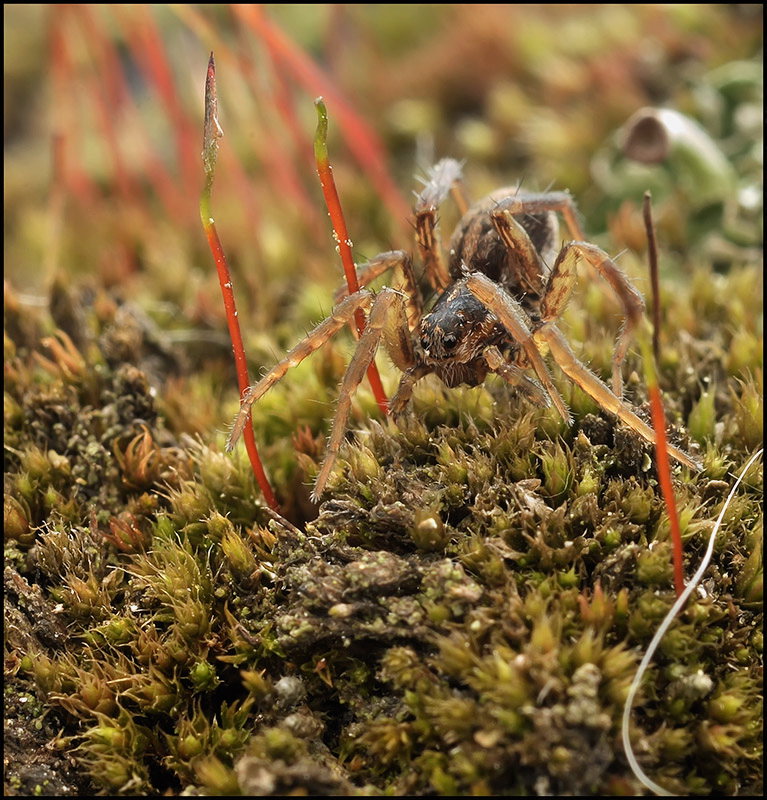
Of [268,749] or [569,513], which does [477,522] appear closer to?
[569,513]

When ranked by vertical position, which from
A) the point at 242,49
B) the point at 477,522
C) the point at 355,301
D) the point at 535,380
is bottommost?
the point at 477,522

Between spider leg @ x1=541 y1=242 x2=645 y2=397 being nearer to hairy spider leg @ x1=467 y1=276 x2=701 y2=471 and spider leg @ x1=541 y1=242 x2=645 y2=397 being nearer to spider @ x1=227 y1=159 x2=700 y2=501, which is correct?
spider @ x1=227 y1=159 x2=700 y2=501

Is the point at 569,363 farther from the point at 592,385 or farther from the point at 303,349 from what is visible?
the point at 303,349

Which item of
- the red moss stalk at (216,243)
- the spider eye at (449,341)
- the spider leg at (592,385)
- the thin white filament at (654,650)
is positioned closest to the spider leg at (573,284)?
the spider leg at (592,385)

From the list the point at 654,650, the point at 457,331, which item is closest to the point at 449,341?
the point at 457,331

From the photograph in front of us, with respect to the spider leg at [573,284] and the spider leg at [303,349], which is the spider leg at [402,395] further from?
the spider leg at [573,284]

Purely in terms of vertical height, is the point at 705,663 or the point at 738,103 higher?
the point at 738,103

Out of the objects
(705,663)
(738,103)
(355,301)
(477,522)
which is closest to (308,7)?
(738,103)
